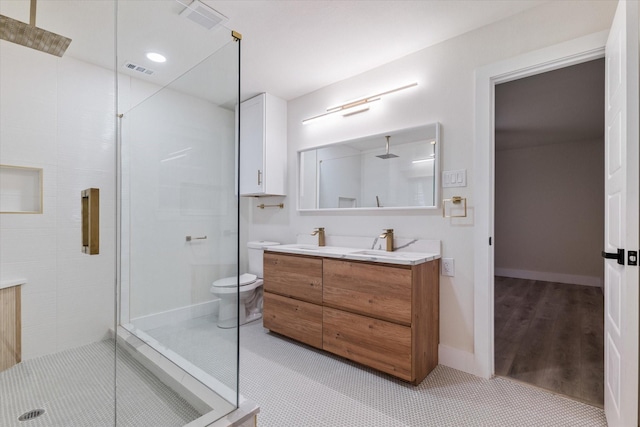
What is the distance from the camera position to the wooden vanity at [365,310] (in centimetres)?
186

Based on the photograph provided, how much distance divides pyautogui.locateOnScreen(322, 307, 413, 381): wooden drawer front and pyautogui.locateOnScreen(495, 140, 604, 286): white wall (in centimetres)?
449

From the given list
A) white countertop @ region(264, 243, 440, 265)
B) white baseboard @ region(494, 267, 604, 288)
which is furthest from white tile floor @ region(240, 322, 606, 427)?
white baseboard @ region(494, 267, 604, 288)

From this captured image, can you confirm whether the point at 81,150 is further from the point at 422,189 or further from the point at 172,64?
the point at 422,189

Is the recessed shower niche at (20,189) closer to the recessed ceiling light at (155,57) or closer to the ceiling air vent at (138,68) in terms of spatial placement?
the ceiling air vent at (138,68)

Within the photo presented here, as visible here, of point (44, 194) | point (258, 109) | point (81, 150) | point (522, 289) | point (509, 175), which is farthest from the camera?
point (509, 175)

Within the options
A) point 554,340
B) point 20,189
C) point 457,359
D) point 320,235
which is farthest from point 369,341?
point 20,189

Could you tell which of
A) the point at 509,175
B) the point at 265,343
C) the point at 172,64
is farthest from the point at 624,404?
the point at 509,175

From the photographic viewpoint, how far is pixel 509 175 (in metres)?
5.34

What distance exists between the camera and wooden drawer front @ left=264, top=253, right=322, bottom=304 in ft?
7.62

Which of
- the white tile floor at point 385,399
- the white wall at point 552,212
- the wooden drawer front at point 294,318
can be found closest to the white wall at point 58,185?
the wooden drawer front at point 294,318

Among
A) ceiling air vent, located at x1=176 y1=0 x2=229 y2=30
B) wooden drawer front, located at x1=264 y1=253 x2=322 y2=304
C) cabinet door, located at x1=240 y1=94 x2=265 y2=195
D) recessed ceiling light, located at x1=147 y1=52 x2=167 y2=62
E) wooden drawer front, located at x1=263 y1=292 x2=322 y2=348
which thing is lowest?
wooden drawer front, located at x1=263 y1=292 x2=322 y2=348

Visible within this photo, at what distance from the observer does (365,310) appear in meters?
2.03

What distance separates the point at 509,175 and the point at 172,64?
5463 mm

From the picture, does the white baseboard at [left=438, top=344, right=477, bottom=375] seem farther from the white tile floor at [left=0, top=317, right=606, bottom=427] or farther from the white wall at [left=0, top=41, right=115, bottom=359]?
the white wall at [left=0, top=41, right=115, bottom=359]
